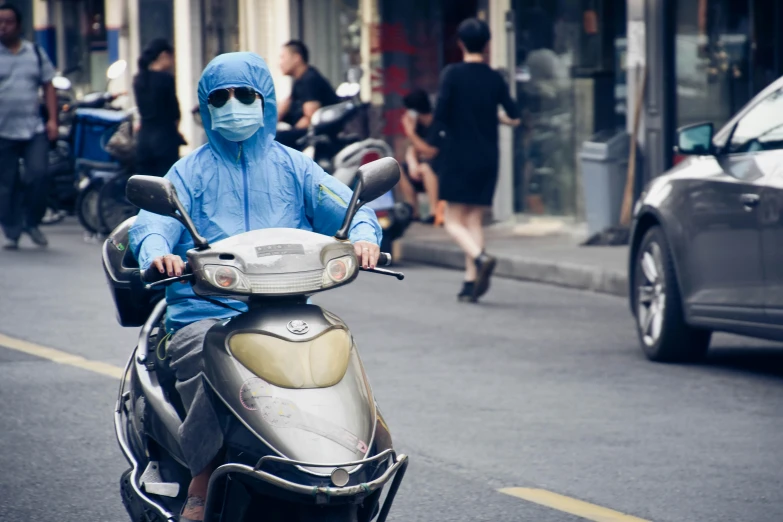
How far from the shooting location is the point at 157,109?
46.2 feet

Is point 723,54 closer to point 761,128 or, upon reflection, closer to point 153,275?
point 761,128

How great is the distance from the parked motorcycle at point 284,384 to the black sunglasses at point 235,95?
52 cm

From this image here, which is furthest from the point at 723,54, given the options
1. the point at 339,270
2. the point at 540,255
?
the point at 339,270

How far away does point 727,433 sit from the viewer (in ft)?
22.3

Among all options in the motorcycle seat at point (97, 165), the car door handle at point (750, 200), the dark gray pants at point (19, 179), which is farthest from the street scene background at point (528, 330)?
the car door handle at point (750, 200)

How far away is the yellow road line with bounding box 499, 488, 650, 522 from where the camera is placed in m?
5.39

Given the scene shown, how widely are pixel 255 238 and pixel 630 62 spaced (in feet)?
36.3

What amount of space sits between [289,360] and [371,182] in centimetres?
52

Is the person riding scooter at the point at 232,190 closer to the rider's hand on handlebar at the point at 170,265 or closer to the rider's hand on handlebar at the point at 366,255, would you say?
the rider's hand on handlebar at the point at 366,255

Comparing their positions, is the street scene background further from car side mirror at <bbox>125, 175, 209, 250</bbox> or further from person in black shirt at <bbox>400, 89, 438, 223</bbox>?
car side mirror at <bbox>125, 175, 209, 250</bbox>

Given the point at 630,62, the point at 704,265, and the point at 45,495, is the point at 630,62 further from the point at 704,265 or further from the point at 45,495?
the point at 45,495

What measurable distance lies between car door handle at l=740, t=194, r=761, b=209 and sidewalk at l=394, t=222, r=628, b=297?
3862 mm

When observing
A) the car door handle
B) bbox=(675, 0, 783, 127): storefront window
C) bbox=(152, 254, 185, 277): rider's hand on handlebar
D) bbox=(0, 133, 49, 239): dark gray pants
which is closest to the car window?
the car door handle

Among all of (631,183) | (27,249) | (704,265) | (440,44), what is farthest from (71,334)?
(440,44)
